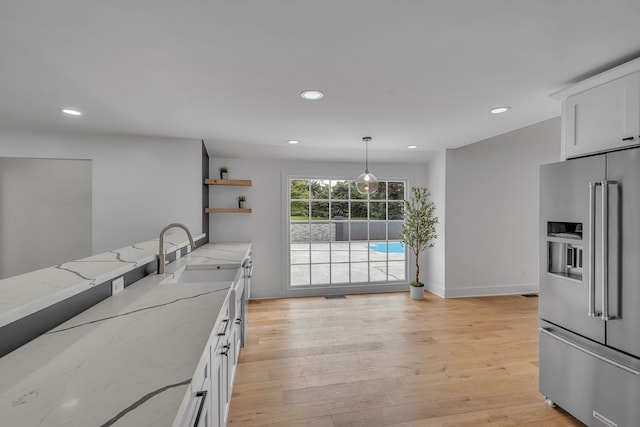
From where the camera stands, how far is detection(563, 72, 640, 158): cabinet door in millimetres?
1720

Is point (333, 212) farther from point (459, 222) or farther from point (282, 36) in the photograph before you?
point (282, 36)

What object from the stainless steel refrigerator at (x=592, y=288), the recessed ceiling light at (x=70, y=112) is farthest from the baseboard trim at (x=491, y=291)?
the recessed ceiling light at (x=70, y=112)

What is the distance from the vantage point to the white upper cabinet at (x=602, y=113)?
1.72 m

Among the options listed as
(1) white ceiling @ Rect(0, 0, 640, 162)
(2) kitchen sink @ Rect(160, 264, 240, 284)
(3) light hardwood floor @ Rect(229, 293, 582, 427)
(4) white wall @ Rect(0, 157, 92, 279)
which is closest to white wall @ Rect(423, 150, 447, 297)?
(3) light hardwood floor @ Rect(229, 293, 582, 427)

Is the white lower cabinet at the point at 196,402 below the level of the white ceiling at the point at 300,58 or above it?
below

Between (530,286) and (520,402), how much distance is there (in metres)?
3.39

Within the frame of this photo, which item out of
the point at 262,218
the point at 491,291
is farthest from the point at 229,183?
the point at 491,291

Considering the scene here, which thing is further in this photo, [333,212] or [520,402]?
[333,212]

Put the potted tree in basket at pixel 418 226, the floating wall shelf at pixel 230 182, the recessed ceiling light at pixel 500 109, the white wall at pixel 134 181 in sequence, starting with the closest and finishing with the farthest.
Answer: the recessed ceiling light at pixel 500 109, the white wall at pixel 134 181, the floating wall shelf at pixel 230 182, the potted tree in basket at pixel 418 226

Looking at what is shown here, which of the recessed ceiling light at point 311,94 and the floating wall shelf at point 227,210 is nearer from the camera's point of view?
the recessed ceiling light at point 311,94

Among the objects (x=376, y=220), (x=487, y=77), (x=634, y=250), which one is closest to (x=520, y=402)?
(x=634, y=250)

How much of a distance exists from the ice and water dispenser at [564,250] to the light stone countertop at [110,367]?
2.22m

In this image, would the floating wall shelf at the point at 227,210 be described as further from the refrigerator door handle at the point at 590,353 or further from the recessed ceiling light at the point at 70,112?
the refrigerator door handle at the point at 590,353

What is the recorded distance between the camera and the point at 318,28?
4.87 ft
